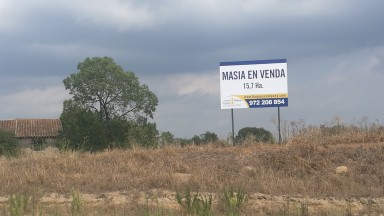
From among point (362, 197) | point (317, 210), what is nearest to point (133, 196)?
point (317, 210)

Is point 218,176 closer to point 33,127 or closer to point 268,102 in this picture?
point 268,102

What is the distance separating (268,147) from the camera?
687 inches

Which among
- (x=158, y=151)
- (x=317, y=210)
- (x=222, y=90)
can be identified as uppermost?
(x=222, y=90)

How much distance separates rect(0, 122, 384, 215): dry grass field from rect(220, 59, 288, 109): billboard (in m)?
2.42

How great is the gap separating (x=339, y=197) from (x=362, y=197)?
0.55 metres

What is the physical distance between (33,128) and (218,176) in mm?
54807

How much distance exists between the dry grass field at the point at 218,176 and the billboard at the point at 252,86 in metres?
2.42

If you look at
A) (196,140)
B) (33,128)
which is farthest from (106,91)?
(196,140)

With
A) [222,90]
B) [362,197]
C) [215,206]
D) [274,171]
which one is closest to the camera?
[215,206]

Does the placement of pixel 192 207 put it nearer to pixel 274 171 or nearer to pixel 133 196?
pixel 133 196

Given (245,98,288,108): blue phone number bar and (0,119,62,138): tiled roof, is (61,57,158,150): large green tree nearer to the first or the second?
(0,119,62,138): tiled roof

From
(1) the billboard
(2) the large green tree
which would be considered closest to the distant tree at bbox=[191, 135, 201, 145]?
(1) the billboard

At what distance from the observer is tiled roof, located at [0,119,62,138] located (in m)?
63.3

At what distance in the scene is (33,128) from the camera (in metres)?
65.4
